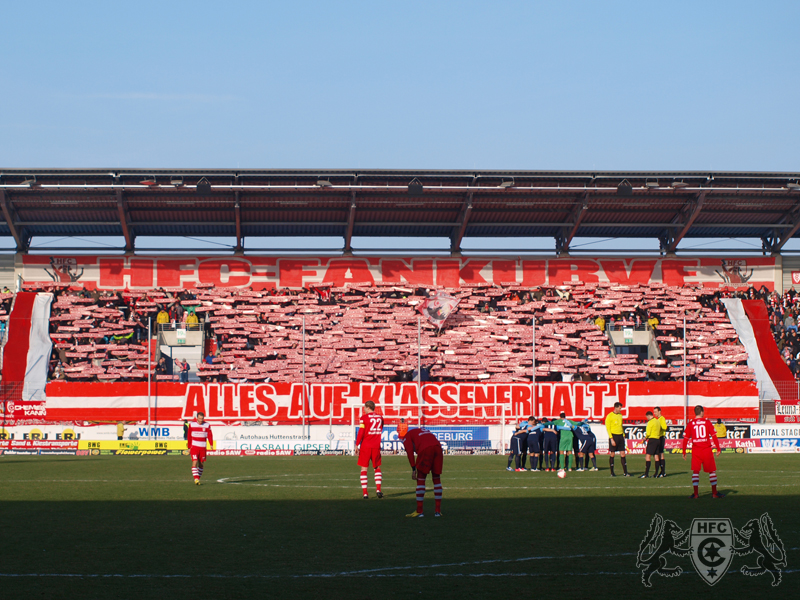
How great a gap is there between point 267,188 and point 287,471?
2796cm

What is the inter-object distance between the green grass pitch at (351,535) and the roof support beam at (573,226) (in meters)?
32.7

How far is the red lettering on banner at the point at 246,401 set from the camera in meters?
43.2

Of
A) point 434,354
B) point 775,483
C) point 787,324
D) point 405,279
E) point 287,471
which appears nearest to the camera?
point 775,483

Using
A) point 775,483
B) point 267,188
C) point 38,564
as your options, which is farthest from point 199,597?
point 267,188

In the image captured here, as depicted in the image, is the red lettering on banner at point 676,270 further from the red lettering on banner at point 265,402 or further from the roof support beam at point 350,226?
the red lettering on banner at point 265,402

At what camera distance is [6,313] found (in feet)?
168

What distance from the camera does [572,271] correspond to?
58.2 meters

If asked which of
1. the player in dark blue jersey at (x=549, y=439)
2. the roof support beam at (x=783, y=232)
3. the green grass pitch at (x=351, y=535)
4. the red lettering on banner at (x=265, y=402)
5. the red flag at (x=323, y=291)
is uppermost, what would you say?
the roof support beam at (x=783, y=232)

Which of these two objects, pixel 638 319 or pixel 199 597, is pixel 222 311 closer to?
pixel 638 319

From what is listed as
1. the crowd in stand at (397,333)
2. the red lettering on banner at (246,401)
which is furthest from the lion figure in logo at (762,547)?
the crowd in stand at (397,333)

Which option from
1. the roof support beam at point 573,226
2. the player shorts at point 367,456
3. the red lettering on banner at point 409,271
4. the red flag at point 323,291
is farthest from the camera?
the red lettering on banner at point 409,271

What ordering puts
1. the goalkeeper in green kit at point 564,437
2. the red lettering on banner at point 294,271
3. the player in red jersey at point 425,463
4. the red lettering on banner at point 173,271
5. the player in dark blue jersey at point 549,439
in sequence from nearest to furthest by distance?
the player in red jersey at point 425,463 → the goalkeeper in green kit at point 564,437 → the player in dark blue jersey at point 549,439 → the red lettering on banner at point 173,271 → the red lettering on banner at point 294,271

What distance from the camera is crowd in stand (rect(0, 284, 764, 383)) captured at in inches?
1889

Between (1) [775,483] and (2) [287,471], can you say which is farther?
(2) [287,471]
